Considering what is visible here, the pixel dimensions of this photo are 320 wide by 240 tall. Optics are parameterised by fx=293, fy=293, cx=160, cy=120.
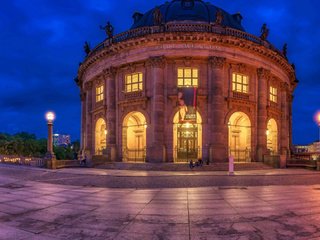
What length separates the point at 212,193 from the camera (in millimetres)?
13406

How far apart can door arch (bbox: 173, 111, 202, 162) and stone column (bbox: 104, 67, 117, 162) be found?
695 centimetres

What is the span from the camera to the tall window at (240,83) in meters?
32.4

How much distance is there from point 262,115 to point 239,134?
13.8 ft

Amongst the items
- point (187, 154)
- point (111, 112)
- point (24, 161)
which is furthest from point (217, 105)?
point (24, 161)

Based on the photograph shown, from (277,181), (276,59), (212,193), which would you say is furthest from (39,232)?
(276,59)

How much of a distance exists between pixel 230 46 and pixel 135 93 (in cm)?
1132

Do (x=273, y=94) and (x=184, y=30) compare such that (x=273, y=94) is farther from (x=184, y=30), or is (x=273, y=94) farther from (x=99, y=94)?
(x=99, y=94)

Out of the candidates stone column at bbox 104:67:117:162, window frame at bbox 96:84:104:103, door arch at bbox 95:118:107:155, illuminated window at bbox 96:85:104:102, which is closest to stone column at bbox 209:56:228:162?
stone column at bbox 104:67:117:162

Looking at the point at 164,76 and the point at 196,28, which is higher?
the point at 196,28

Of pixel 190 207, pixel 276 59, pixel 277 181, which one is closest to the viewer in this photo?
pixel 190 207

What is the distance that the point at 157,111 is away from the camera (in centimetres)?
2962

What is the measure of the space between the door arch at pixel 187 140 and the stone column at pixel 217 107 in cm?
202

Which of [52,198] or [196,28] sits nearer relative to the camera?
[52,198]

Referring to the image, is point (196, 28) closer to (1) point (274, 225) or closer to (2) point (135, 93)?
(2) point (135, 93)
